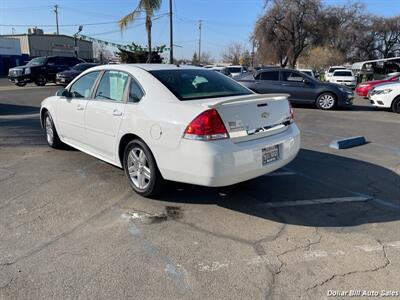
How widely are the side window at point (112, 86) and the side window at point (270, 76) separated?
406 inches

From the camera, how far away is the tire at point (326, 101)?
13750 millimetres

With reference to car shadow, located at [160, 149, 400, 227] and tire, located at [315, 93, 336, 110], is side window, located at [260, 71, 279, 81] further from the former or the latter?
car shadow, located at [160, 149, 400, 227]

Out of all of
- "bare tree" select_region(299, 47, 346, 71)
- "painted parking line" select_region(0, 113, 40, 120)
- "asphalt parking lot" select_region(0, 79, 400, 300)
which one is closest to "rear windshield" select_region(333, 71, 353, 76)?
"bare tree" select_region(299, 47, 346, 71)

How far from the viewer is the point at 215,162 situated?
3.64 metres

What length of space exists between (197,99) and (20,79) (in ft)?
78.9

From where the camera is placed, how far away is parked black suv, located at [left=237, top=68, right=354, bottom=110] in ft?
45.1

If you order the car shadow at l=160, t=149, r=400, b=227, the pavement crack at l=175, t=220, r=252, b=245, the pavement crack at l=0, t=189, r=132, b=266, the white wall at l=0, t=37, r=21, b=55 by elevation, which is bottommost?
the pavement crack at l=0, t=189, r=132, b=266

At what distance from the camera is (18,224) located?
12.5 feet

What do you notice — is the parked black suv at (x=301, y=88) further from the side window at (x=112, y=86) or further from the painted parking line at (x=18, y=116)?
the side window at (x=112, y=86)

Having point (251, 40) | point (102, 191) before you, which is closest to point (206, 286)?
point (102, 191)

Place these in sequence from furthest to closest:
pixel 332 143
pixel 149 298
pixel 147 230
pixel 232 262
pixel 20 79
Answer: pixel 20 79 < pixel 332 143 < pixel 147 230 < pixel 232 262 < pixel 149 298

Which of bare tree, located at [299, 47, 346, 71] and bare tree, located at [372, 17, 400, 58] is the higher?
bare tree, located at [372, 17, 400, 58]

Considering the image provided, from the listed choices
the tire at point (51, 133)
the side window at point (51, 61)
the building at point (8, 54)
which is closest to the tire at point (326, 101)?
the tire at point (51, 133)

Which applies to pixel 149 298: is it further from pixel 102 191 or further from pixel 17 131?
pixel 17 131
